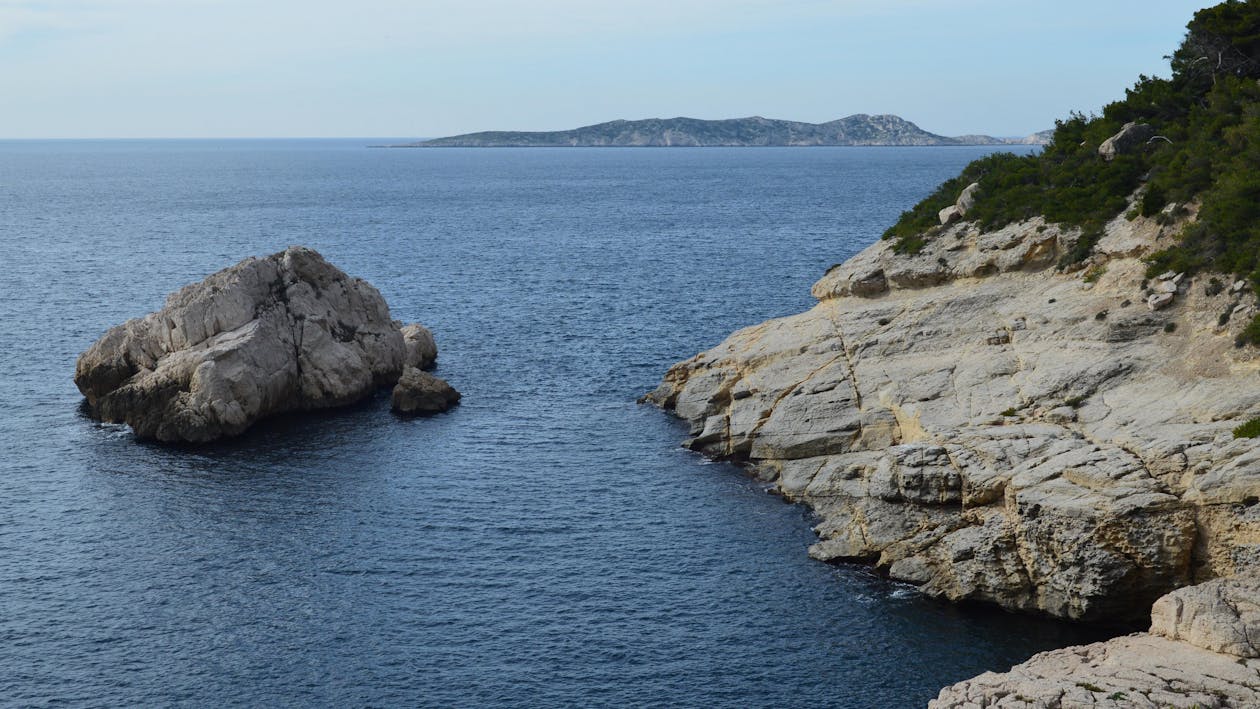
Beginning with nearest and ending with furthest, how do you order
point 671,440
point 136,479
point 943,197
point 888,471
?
point 888,471, point 136,479, point 671,440, point 943,197

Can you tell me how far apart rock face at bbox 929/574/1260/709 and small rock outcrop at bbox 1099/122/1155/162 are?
40.9 m

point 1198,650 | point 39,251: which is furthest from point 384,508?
point 39,251

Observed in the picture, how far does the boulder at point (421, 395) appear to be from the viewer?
81688 millimetres

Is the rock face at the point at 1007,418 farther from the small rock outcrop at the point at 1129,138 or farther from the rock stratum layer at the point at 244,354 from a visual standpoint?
the rock stratum layer at the point at 244,354

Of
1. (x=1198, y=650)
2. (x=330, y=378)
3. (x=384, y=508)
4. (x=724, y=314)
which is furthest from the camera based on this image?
(x=724, y=314)

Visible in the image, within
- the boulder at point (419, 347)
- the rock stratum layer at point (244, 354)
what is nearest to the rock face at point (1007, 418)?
the boulder at point (419, 347)

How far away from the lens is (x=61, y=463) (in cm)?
7119

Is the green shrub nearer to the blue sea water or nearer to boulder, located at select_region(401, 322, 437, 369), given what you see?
the blue sea water

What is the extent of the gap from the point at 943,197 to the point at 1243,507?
156ft

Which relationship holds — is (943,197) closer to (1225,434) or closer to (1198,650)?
(1225,434)

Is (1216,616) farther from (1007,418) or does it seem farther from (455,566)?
(455,566)

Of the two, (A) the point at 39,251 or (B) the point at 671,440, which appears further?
(A) the point at 39,251

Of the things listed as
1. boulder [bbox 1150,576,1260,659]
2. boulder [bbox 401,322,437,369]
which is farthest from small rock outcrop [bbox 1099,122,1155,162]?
boulder [bbox 401,322,437,369]

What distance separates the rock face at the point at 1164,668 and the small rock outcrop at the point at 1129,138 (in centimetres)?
4088
